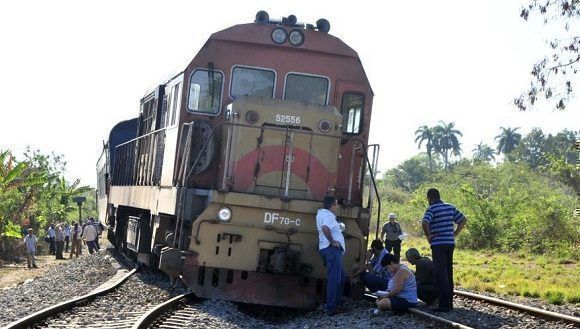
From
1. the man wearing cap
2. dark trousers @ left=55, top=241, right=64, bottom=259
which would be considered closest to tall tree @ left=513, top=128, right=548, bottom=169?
dark trousers @ left=55, top=241, right=64, bottom=259

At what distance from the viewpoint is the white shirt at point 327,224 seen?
33.3 feet

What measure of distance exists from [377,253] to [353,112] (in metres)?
2.14

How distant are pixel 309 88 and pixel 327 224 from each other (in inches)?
88.3

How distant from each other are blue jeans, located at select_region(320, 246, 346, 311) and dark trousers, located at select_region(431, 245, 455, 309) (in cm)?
123

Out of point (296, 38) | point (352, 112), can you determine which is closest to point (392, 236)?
point (352, 112)

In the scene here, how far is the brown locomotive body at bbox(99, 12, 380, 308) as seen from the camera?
1045cm

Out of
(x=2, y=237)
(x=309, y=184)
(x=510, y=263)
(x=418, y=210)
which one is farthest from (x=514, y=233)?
(x=309, y=184)

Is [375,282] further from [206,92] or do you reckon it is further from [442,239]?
[206,92]

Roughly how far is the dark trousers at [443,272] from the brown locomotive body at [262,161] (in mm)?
943

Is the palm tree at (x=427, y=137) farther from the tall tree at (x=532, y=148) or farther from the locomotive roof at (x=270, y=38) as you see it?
the locomotive roof at (x=270, y=38)

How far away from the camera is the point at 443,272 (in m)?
10.6

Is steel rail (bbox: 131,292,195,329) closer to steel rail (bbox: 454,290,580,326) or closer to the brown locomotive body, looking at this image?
the brown locomotive body

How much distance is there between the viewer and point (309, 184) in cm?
1098

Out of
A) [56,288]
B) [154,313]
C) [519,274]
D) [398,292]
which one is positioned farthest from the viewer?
[519,274]
